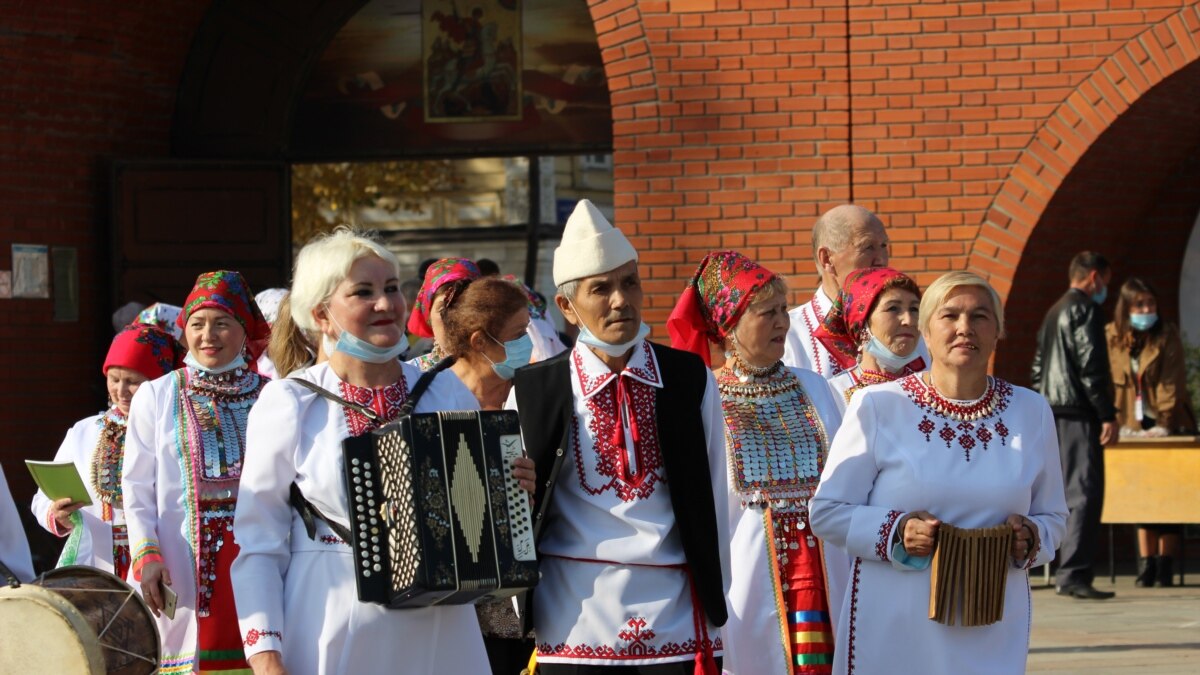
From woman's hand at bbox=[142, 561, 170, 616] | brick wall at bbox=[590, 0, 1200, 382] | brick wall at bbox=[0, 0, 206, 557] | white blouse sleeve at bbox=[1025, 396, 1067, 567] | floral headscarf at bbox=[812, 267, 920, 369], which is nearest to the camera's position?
white blouse sleeve at bbox=[1025, 396, 1067, 567]

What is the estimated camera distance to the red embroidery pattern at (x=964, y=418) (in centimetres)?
528

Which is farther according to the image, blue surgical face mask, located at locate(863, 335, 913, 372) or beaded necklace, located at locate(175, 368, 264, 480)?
beaded necklace, located at locate(175, 368, 264, 480)

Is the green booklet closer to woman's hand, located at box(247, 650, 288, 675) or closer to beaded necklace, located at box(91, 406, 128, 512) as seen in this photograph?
beaded necklace, located at box(91, 406, 128, 512)

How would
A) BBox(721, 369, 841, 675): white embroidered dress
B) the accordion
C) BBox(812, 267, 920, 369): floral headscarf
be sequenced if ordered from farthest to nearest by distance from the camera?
BBox(812, 267, 920, 369): floral headscarf → BBox(721, 369, 841, 675): white embroidered dress → the accordion

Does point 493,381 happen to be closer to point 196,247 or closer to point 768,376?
point 768,376

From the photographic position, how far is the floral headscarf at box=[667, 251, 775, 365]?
6.30m

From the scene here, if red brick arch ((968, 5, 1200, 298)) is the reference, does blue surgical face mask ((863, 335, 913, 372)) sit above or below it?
below

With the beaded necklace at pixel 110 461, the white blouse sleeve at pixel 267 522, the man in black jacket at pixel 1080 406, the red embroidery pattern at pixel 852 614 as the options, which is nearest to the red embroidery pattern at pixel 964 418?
the red embroidery pattern at pixel 852 614

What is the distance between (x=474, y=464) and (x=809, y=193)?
7.87 metres

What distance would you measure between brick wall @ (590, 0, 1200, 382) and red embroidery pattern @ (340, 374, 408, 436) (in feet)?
24.3

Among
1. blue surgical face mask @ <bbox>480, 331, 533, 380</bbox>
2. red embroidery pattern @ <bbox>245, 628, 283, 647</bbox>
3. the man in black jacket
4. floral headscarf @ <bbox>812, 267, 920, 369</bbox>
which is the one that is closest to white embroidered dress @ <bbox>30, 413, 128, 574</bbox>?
blue surgical face mask @ <bbox>480, 331, 533, 380</bbox>

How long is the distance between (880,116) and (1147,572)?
11.3 ft

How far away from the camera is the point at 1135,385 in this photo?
13203 mm

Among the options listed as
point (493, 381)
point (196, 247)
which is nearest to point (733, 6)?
point (196, 247)
